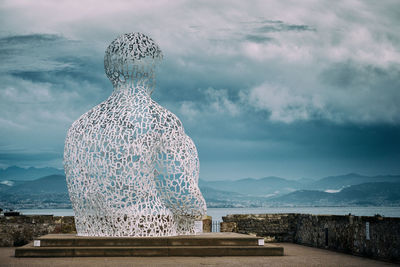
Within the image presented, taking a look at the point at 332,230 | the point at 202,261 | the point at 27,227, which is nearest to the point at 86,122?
the point at 202,261

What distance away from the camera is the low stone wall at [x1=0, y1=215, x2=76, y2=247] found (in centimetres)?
1603

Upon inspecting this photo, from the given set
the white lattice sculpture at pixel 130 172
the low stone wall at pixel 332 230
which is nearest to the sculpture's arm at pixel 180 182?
the white lattice sculpture at pixel 130 172

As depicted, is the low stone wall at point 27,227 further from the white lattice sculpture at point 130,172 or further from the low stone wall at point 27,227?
the white lattice sculpture at point 130,172

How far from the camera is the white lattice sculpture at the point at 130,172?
12875 mm

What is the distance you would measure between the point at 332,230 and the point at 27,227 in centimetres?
905

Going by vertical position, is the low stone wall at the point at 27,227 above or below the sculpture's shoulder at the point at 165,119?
below

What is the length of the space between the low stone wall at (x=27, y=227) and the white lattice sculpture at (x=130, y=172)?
3173 millimetres

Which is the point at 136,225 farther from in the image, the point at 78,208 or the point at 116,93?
the point at 116,93

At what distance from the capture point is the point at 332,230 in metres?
14.4

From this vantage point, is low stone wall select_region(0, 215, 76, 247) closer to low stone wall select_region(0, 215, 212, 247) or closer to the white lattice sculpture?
low stone wall select_region(0, 215, 212, 247)

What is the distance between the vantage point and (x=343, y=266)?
10.8m

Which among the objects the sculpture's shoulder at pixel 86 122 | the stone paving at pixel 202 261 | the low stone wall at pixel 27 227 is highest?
the sculpture's shoulder at pixel 86 122

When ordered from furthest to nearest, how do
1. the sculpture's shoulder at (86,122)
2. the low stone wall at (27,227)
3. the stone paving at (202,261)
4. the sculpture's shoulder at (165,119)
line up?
the low stone wall at (27,227)
the sculpture's shoulder at (165,119)
the sculpture's shoulder at (86,122)
the stone paving at (202,261)

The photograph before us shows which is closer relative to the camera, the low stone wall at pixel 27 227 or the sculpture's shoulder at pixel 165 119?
the sculpture's shoulder at pixel 165 119
